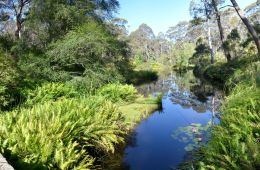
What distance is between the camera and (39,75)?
1686cm

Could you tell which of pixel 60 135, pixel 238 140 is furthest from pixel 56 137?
pixel 238 140

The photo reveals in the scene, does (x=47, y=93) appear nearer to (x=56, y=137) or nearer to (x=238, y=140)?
(x=56, y=137)

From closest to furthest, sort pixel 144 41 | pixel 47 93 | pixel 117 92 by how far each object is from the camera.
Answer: pixel 47 93 → pixel 117 92 → pixel 144 41

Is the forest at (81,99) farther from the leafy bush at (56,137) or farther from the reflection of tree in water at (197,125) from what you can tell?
the reflection of tree in water at (197,125)

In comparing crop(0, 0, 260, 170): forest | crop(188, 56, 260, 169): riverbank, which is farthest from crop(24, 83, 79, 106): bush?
crop(188, 56, 260, 169): riverbank

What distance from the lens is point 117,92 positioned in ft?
55.4

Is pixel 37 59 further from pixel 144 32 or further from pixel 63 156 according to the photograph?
pixel 144 32

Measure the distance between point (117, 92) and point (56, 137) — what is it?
33.6 feet

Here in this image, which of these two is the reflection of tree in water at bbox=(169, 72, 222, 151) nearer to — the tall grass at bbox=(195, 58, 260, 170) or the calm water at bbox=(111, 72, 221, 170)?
the calm water at bbox=(111, 72, 221, 170)

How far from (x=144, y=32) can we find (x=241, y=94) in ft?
284

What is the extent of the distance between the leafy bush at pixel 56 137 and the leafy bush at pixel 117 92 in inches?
273

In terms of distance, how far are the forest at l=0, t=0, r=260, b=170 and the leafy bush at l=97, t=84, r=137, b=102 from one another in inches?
2.1

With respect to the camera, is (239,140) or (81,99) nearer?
(239,140)

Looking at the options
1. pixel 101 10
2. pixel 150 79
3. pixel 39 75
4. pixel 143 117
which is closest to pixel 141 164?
pixel 143 117
